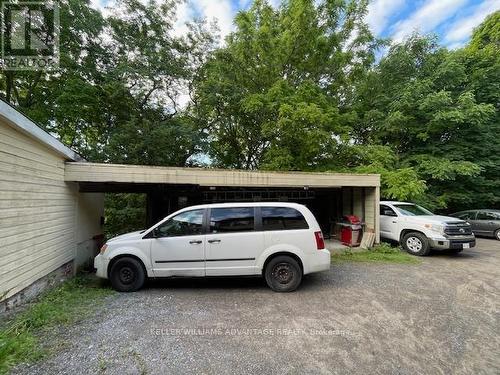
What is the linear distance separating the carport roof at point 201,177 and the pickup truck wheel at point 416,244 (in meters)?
2.00

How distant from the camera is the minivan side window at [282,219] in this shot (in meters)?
5.25

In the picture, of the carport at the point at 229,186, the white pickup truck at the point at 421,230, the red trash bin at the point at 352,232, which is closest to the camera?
the carport at the point at 229,186

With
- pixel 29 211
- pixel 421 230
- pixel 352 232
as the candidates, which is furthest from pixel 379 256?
pixel 29 211

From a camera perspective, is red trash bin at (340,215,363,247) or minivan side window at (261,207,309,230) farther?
red trash bin at (340,215,363,247)

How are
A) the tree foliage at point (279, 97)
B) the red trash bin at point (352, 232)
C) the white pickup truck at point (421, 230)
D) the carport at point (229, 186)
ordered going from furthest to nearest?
the tree foliage at point (279, 97) < the red trash bin at point (352, 232) < the white pickup truck at point (421, 230) < the carport at point (229, 186)

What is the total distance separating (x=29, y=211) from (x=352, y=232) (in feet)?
29.2

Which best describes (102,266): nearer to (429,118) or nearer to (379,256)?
(379,256)

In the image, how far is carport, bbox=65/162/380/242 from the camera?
20.5ft

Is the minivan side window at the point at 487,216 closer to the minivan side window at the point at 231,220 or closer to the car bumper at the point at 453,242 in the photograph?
the car bumper at the point at 453,242

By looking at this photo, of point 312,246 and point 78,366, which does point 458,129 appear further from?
point 78,366

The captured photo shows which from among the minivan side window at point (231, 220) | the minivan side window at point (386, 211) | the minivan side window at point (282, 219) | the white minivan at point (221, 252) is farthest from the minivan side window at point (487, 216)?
the minivan side window at point (231, 220)

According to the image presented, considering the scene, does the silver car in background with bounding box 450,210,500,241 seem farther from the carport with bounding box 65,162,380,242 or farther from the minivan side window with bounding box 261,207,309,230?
the minivan side window with bounding box 261,207,309,230

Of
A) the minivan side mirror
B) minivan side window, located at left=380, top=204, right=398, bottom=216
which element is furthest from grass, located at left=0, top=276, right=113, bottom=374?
minivan side window, located at left=380, top=204, right=398, bottom=216

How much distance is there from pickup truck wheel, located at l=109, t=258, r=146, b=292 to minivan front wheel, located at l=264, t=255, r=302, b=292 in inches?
97.3
